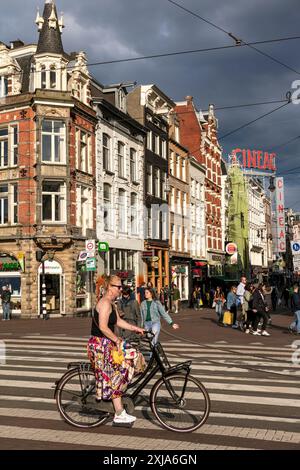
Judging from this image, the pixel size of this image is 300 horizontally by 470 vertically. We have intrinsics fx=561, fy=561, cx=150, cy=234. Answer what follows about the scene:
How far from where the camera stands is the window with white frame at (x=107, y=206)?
116 ft

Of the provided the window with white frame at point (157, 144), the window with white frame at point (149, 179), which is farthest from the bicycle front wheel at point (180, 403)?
the window with white frame at point (157, 144)

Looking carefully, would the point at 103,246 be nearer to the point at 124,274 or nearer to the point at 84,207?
the point at 84,207

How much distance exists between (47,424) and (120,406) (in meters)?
0.98

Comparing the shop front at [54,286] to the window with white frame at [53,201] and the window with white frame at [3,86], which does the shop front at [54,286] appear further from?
the window with white frame at [3,86]

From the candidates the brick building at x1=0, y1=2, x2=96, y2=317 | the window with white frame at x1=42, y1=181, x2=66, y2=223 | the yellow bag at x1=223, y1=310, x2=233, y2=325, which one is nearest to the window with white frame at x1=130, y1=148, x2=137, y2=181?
the brick building at x1=0, y1=2, x2=96, y2=317

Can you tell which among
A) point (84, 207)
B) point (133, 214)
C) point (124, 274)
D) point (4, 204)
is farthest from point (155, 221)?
point (4, 204)

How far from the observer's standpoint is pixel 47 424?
22.0ft

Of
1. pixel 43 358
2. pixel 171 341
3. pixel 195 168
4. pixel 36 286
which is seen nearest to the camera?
pixel 43 358

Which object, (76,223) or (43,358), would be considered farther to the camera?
(76,223)

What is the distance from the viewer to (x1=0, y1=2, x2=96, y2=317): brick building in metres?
30.0

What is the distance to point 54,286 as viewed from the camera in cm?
3070

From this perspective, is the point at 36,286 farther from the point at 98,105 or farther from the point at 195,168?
the point at 195,168

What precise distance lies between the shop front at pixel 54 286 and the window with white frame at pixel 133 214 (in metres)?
9.63
